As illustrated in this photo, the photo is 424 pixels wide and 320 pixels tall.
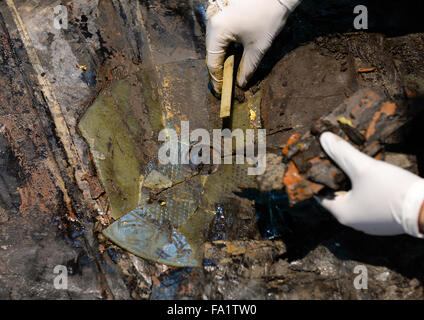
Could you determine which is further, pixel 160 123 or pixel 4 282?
pixel 160 123

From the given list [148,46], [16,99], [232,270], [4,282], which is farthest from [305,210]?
[16,99]

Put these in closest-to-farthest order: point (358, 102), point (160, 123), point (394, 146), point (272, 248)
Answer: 1. point (358, 102)
2. point (394, 146)
3. point (272, 248)
4. point (160, 123)

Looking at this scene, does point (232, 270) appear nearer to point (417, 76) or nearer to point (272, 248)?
point (272, 248)
